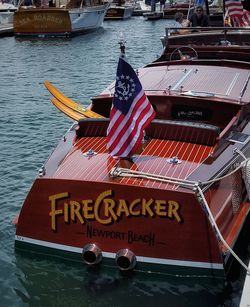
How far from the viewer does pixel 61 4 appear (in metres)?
43.0

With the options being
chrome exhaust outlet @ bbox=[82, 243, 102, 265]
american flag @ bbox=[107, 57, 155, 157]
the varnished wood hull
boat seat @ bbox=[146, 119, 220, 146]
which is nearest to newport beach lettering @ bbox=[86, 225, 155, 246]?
the varnished wood hull

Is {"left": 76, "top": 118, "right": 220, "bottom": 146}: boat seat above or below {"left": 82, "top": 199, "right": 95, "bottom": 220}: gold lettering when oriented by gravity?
above

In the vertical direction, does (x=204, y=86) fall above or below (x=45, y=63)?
above

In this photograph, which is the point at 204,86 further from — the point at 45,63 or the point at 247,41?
the point at 45,63

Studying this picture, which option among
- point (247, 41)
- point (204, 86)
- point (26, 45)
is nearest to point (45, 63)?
point (26, 45)

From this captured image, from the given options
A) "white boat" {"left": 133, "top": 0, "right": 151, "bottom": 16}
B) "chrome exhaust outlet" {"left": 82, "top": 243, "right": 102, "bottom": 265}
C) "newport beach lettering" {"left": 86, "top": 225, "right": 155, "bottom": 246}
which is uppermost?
"newport beach lettering" {"left": 86, "top": 225, "right": 155, "bottom": 246}

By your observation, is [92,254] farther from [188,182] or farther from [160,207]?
[188,182]

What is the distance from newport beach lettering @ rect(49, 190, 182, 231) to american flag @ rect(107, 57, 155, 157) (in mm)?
744

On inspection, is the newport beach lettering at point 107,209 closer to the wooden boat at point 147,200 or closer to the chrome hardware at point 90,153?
the wooden boat at point 147,200

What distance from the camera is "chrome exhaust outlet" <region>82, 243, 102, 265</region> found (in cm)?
712

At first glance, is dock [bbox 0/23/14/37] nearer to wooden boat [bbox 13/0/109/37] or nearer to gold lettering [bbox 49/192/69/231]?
wooden boat [bbox 13/0/109/37]

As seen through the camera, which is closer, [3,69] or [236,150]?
[236,150]

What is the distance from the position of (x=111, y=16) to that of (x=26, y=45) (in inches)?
845

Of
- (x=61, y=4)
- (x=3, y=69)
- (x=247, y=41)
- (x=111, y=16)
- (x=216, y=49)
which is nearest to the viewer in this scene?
(x=216, y=49)
